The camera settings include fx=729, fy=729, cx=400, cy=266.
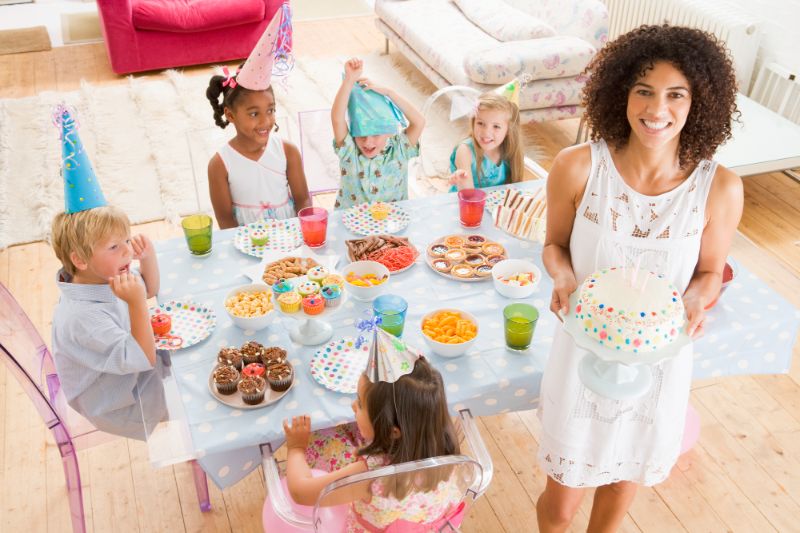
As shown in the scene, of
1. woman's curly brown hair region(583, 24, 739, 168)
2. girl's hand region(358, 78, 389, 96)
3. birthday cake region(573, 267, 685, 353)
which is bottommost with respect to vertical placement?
birthday cake region(573, 267, 685, 353)

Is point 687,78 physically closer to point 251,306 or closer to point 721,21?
point 251,306

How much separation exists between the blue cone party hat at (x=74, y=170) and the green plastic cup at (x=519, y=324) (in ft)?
3.71

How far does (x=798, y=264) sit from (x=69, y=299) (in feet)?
10.8

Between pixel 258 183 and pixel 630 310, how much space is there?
65.0 inches

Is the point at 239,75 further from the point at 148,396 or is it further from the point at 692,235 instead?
the point at 692,235

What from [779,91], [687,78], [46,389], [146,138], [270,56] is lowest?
[146,138]

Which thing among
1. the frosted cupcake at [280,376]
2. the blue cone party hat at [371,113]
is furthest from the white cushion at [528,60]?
the frosted cupcake at [280,376]

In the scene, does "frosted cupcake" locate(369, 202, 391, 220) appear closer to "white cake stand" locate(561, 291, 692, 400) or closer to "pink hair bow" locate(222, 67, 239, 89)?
"pink hair bow" locate(222, 67, 239, 89)

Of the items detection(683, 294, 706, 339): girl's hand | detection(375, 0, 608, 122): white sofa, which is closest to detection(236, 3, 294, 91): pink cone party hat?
detection(683, 294, 706, 339): girl's hand

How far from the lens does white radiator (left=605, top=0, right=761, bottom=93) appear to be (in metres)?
4.41

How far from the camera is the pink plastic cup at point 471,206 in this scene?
2404 millimetres

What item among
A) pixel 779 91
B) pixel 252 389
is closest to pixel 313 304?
pixel 252 389

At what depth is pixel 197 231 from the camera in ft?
7.32

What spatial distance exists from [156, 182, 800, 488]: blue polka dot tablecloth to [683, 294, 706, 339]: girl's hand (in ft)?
1.09
